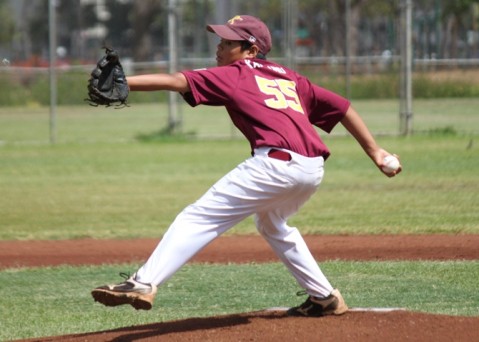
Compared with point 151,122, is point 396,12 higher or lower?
higher

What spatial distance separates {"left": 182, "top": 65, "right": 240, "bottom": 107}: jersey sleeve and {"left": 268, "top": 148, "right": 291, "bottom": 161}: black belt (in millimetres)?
367

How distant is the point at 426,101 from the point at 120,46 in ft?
30.4

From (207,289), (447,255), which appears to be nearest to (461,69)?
(447,255)

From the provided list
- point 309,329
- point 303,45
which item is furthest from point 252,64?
point 303,45

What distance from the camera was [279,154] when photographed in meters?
5.37

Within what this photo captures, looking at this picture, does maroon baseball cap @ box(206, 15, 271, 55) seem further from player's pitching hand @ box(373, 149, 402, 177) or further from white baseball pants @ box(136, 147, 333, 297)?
player's pitching hand @ box(373, 149, 402, 177)

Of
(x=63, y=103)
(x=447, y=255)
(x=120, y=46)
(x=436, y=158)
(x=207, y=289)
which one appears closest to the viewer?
(x=207, y=289)

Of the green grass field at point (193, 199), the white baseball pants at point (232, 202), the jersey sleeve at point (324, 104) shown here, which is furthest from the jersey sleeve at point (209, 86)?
the green grass field at point (193, 199)

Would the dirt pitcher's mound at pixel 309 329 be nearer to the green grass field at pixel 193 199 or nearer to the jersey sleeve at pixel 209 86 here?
the green grass field at pixel 193 199

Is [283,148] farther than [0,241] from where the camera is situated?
No

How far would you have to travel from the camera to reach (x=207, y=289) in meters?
7.64

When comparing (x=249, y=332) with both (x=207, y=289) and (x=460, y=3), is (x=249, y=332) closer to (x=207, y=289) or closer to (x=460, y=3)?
(x=207, y=289)

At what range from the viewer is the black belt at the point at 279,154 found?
5359mm

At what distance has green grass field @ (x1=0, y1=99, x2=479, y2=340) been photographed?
707 centimetres
